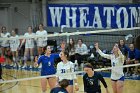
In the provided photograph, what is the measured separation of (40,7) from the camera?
18203mm

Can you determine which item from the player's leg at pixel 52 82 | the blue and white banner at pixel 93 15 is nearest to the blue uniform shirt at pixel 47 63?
the player's leg at pixel 52 82

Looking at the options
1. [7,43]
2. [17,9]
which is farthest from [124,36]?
[17,9]

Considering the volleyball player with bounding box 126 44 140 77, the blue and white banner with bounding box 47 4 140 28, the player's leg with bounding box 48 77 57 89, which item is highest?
the blue and white banner with bounding box 47 4 140 28

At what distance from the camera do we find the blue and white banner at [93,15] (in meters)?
14.4

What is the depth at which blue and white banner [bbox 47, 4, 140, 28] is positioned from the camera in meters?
14.4

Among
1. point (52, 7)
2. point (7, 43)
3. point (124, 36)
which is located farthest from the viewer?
point (52, 7)

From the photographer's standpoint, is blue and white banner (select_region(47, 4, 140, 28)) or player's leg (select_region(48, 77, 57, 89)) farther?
blue and white banner (select_region(47, 4, 140, 28))

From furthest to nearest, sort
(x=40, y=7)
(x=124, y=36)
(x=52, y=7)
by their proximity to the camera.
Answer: (x=40, y=7)
(x=52, y=7)
(x=124, y=36)

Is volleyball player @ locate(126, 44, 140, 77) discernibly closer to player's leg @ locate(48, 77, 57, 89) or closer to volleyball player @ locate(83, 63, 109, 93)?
player's leg @ locate(48, 77, 57, 89)

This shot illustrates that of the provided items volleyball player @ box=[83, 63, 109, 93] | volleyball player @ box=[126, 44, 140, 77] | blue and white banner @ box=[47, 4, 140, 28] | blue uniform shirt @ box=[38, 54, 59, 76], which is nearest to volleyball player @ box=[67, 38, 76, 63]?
volleyball player @ box=[126, 44, 140, 77]

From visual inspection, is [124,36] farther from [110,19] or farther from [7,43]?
[7,43]

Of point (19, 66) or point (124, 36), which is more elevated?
point (124, 36)

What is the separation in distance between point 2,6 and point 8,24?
101 cm

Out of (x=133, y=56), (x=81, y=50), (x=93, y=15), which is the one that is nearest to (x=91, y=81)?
(x=133, y=56)
